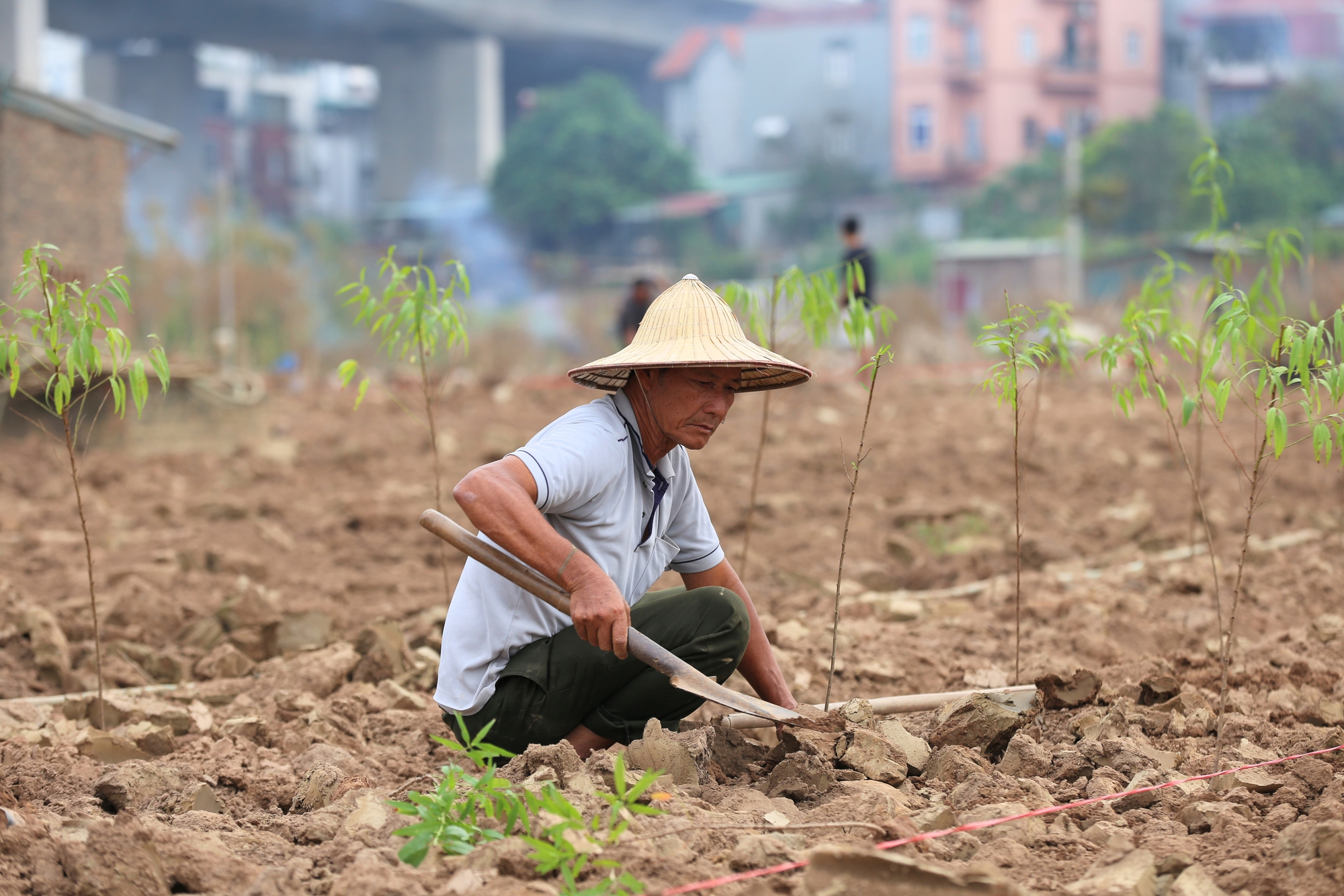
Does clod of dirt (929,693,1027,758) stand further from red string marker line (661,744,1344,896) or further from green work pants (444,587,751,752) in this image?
green work pants (444,587,751,752)

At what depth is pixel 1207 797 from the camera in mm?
2707

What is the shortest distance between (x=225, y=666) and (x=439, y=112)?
40.0m

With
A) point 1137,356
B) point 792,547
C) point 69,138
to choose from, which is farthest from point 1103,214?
point 1137,356

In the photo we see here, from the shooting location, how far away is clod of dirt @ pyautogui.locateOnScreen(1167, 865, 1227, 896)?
226 centimetres

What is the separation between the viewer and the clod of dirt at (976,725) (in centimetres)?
307

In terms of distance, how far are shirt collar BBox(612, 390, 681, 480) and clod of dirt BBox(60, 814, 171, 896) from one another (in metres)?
1.35

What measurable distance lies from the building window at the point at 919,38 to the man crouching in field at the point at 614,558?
41636 mm

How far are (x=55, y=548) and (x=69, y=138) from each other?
1225 centimetres

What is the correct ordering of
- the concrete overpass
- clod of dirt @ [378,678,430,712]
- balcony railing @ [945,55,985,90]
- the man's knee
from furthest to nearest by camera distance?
balcony railing @ [945,55,985,90], the concrete overpass, clod of dirt @ [378,678,430,712], the man's knee

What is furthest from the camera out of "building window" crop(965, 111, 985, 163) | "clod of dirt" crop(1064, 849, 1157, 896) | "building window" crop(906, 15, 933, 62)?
"building window" crop(906, 15, 933, 62)

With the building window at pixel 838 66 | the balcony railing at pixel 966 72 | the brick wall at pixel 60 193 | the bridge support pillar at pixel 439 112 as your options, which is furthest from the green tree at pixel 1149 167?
the brick wall at pixel 60 193

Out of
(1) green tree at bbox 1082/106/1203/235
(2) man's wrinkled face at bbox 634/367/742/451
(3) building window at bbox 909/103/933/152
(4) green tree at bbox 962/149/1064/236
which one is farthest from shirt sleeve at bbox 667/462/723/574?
(3) building window at bbox 909/103/933/152

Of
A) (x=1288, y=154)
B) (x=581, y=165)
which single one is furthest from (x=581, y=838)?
(x=581, y=165)

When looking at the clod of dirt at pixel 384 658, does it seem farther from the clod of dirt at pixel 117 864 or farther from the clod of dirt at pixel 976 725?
the clod of dirt at pixel 976 725
